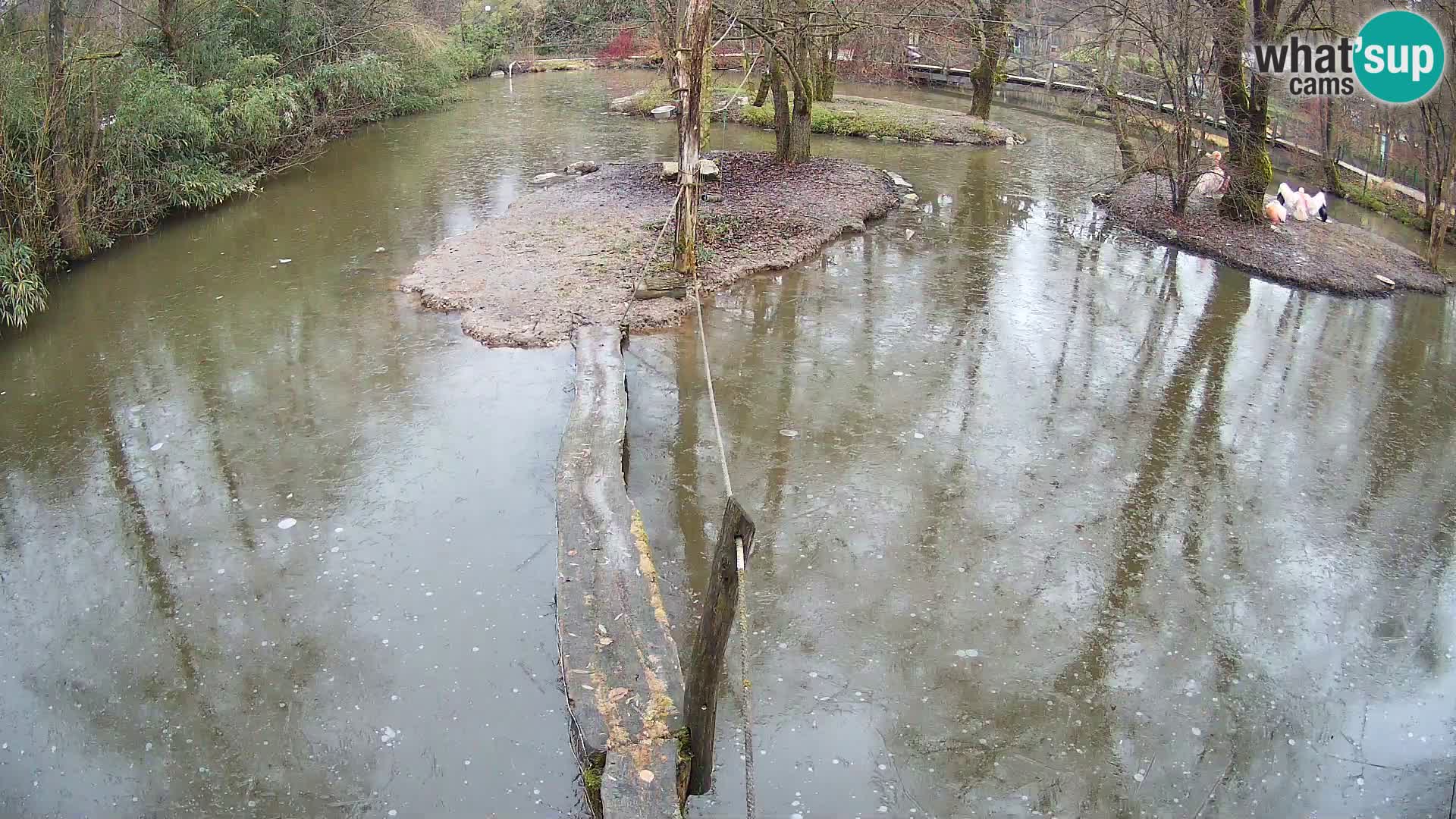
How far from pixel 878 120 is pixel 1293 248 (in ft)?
29.9

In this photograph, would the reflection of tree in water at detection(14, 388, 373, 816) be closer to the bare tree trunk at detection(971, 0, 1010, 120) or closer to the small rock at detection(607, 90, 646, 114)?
the bare tree trunk at detection(971, 0, 1010, 120)

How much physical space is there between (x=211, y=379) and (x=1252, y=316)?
10.1 m

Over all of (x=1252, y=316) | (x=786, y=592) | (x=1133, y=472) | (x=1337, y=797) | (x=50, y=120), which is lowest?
(x=1337, y=797)

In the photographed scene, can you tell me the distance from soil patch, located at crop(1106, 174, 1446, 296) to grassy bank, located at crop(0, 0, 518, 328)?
42.0ft

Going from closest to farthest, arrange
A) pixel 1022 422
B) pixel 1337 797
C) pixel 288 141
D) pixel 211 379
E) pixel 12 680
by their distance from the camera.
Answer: pixel 1337 797 < pixel 12 680 < pixel 1022 422 < pixel 211 379 < pixel 288 141

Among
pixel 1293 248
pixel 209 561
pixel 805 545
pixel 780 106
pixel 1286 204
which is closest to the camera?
pixel 209 561

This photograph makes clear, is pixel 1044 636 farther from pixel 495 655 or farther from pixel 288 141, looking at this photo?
pixel 288 141

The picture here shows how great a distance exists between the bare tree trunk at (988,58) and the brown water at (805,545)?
9168 mm

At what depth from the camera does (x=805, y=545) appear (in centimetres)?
599

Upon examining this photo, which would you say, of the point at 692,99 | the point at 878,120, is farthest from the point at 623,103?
the point at 692,99

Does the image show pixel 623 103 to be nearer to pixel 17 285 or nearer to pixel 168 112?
pixel 168 112

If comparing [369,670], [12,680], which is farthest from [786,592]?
[12,680]

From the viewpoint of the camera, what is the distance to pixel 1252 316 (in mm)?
10148

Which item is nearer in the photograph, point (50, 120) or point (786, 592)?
point (786, 592)
